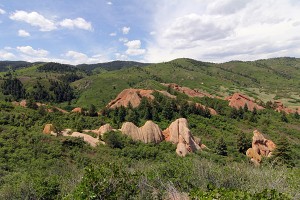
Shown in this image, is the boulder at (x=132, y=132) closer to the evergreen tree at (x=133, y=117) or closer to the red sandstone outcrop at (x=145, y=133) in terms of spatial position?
the red sandstone outcrop at (x=145, y=133)

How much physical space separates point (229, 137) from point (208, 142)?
33.1ft

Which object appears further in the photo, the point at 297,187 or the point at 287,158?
the point at 287,158

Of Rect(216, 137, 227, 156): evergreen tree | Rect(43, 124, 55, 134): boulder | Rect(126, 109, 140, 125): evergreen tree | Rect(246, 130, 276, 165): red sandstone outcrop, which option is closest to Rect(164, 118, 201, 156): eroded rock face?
Rect(216, 137, 227, 156): evergreen tree

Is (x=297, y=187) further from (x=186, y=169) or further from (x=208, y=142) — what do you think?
(x=208, y=142)

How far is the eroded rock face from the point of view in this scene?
80750mm

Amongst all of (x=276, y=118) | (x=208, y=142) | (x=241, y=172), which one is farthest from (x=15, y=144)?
(x=276, y=118)

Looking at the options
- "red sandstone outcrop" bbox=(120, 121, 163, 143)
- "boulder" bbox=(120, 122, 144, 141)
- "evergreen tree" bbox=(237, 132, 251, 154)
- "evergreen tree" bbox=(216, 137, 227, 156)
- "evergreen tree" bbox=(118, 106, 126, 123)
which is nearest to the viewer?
"evergreen tree" bbox=(216, 137, 227, 156)

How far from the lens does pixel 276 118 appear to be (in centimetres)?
14062

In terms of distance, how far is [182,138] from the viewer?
84500 millimetres

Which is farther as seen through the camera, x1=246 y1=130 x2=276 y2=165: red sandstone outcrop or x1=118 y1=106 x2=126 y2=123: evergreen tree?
x1=118 y1=106 x2=126 y2=123: evergreen tree

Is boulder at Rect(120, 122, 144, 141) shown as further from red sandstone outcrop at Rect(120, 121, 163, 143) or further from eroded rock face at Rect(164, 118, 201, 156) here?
eroded rock face at Rect(164, 118, 201, 156)

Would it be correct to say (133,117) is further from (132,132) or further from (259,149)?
(259,149)

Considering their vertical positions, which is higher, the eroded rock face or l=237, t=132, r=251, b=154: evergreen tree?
the eroded rock face

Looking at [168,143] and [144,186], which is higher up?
[144,186]
